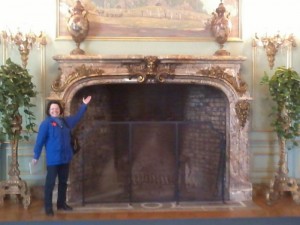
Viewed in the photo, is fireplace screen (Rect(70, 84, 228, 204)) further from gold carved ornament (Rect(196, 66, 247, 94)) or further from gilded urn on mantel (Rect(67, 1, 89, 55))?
gilded urn on mantel (Rect(67, 1, 89, 55))

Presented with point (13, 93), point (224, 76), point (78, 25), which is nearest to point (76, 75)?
point (78, 25)

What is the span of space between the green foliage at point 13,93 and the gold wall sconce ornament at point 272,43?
2.55 m

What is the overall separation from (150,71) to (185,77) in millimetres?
404

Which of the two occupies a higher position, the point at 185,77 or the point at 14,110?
the point at 185,77

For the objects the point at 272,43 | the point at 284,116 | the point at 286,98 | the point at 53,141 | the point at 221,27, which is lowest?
the point at 53,141

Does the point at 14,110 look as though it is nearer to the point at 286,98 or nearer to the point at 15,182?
the point at 15,182

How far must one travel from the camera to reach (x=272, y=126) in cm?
545

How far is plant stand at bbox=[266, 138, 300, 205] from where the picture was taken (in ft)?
17.4

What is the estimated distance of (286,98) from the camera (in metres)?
5.23

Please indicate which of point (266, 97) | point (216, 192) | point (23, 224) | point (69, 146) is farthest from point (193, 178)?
point (23, 224)

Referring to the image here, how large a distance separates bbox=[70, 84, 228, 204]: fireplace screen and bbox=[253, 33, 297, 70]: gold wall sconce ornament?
686 millimetres

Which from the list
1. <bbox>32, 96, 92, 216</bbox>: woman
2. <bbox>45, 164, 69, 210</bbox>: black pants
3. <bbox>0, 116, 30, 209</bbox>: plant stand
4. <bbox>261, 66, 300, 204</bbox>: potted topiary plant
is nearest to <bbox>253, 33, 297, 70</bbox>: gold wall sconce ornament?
<bbox>261, 66, 300, 204</bbox>: potted topiary plant

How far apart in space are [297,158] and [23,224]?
10.3 feet

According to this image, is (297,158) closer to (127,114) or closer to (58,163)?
(127,114)
